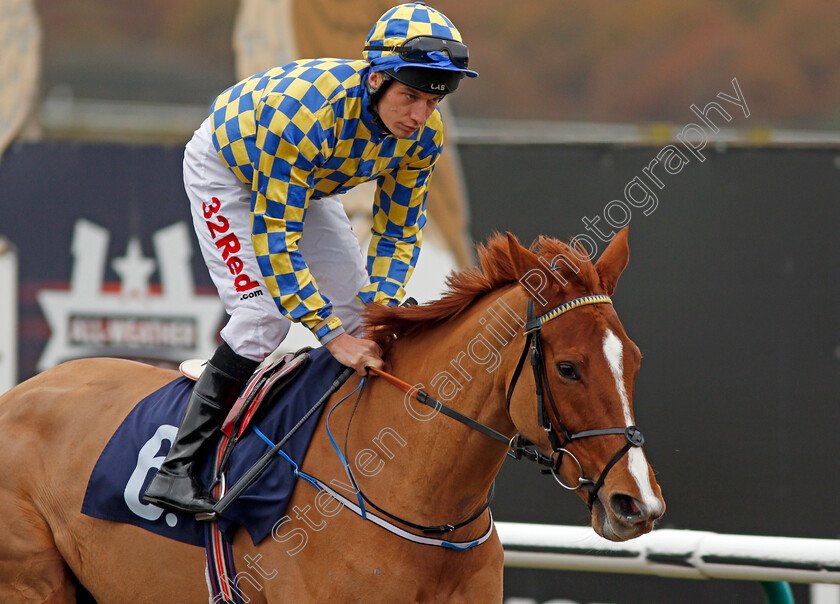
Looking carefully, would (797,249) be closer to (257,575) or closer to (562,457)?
(562,457)

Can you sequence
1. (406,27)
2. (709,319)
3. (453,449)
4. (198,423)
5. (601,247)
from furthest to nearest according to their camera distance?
(601,247) < (709,319) < (198,423) < (406,27) < (453,449)

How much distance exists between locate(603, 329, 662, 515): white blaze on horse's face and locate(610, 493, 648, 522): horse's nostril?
2 centimetres

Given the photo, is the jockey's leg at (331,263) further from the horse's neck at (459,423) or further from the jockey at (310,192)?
the horse's neck at (459,423)

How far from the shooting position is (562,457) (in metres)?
2.19

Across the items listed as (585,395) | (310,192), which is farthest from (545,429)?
(310,192)

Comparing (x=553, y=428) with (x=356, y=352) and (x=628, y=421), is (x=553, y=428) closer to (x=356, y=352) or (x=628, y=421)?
(x=628, y=421)

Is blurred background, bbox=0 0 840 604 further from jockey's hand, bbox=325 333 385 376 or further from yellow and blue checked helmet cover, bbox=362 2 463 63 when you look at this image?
jockey's hand, bbox=325 333 385 376

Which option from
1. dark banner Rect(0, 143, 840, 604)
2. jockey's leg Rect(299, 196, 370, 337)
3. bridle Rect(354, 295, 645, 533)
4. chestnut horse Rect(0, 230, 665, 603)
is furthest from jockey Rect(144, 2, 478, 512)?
dark banner Rect(0, 143, 840, 604)

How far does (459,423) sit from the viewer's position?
7.79ft

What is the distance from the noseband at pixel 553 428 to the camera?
210 centimetres

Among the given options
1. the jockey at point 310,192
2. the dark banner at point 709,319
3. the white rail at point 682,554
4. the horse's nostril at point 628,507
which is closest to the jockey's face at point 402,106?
the jockey at point 310,192

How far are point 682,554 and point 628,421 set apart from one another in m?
1.44

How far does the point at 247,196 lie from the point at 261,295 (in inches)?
12.0

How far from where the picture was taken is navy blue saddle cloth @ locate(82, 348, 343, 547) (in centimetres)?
251
